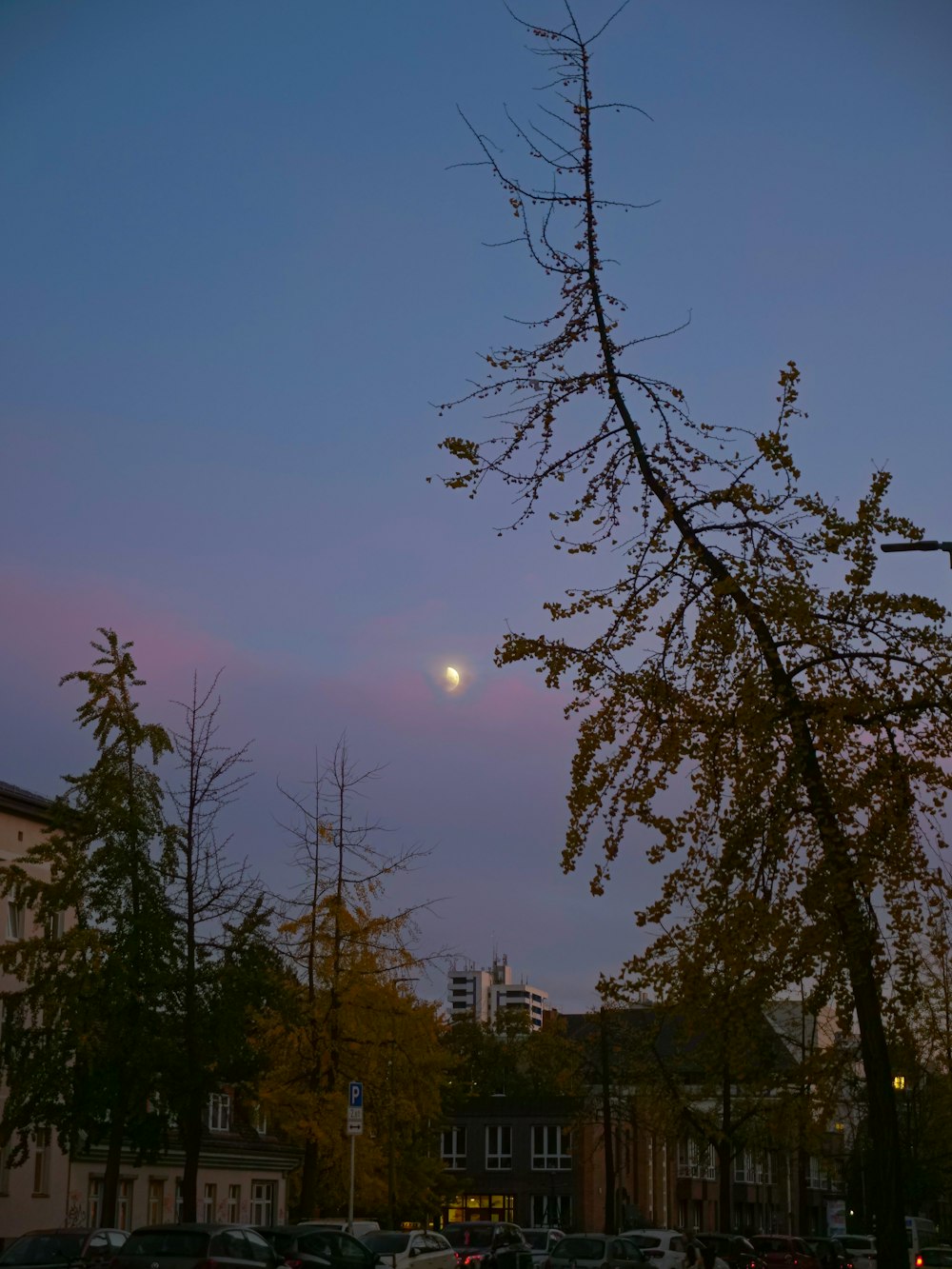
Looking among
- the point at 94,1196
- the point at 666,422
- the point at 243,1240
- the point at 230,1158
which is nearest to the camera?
the point at 666,422

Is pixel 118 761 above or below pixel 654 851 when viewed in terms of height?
above

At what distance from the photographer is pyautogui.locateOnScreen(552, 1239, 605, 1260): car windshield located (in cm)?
3091

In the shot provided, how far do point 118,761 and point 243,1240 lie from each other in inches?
503

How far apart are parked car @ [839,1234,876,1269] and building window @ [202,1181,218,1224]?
20446 mm

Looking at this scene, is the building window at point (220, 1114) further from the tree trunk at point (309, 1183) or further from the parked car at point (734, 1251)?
the parked car at point (734, 1251)

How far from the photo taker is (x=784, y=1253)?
41969 millimetres

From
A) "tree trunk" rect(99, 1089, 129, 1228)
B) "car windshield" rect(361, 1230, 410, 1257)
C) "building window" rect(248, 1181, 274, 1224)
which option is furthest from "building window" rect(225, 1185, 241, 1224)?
"car windshield" rect(361, 1230, 410, 1257)

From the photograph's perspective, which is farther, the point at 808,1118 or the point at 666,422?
the point at 808,1118

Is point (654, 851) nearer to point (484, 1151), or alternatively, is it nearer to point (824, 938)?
point (824, 938)

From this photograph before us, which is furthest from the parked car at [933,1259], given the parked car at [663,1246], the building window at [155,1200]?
the building window at [155,1200]

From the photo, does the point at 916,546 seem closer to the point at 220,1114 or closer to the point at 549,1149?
the point at 220,1114

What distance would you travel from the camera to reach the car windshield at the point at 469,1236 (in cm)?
4072

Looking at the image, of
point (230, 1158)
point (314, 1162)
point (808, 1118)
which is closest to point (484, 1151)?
point (230, 1158)

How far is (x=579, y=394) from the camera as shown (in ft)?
51.5
